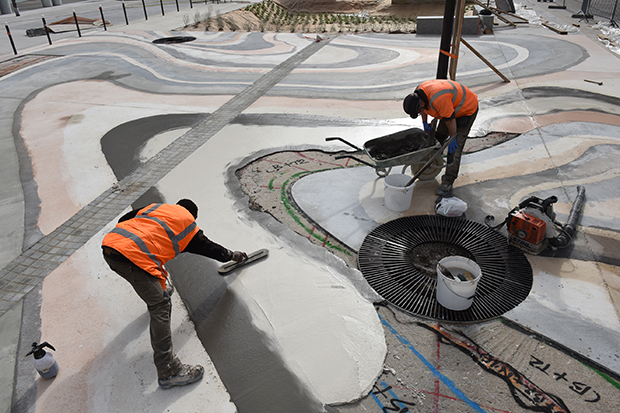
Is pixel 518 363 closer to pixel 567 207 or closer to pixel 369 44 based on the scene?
pixel 567 207

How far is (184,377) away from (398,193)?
121 inches

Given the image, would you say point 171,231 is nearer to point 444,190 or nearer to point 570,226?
point 444,190

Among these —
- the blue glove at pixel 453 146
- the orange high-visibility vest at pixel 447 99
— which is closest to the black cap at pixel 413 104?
the orange high-visibility vest at pixel 447 99

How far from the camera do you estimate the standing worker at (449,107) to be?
15.6ft

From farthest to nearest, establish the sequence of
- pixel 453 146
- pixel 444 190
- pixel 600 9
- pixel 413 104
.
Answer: pixel 600 9
pixel 444 190
pixel 453 146
pixel 413 104

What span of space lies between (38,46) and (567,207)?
53.0ft

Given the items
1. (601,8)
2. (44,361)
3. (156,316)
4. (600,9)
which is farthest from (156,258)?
(601,8)

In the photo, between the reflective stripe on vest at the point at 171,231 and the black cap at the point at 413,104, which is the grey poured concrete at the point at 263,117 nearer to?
the reflective stripe on vest at the point at 171,231

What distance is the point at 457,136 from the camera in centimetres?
511

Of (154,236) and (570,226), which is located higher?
(154,236)

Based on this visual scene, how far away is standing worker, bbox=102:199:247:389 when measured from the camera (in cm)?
304

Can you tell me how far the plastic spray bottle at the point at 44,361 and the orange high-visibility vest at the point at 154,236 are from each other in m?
0.97

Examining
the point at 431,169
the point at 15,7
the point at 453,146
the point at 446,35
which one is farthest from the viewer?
the point at 15,7

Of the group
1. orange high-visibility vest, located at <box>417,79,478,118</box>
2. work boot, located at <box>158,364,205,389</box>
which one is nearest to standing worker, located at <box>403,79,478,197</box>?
orange high-visibility vest, located at <box>417,79,478,118</box>
